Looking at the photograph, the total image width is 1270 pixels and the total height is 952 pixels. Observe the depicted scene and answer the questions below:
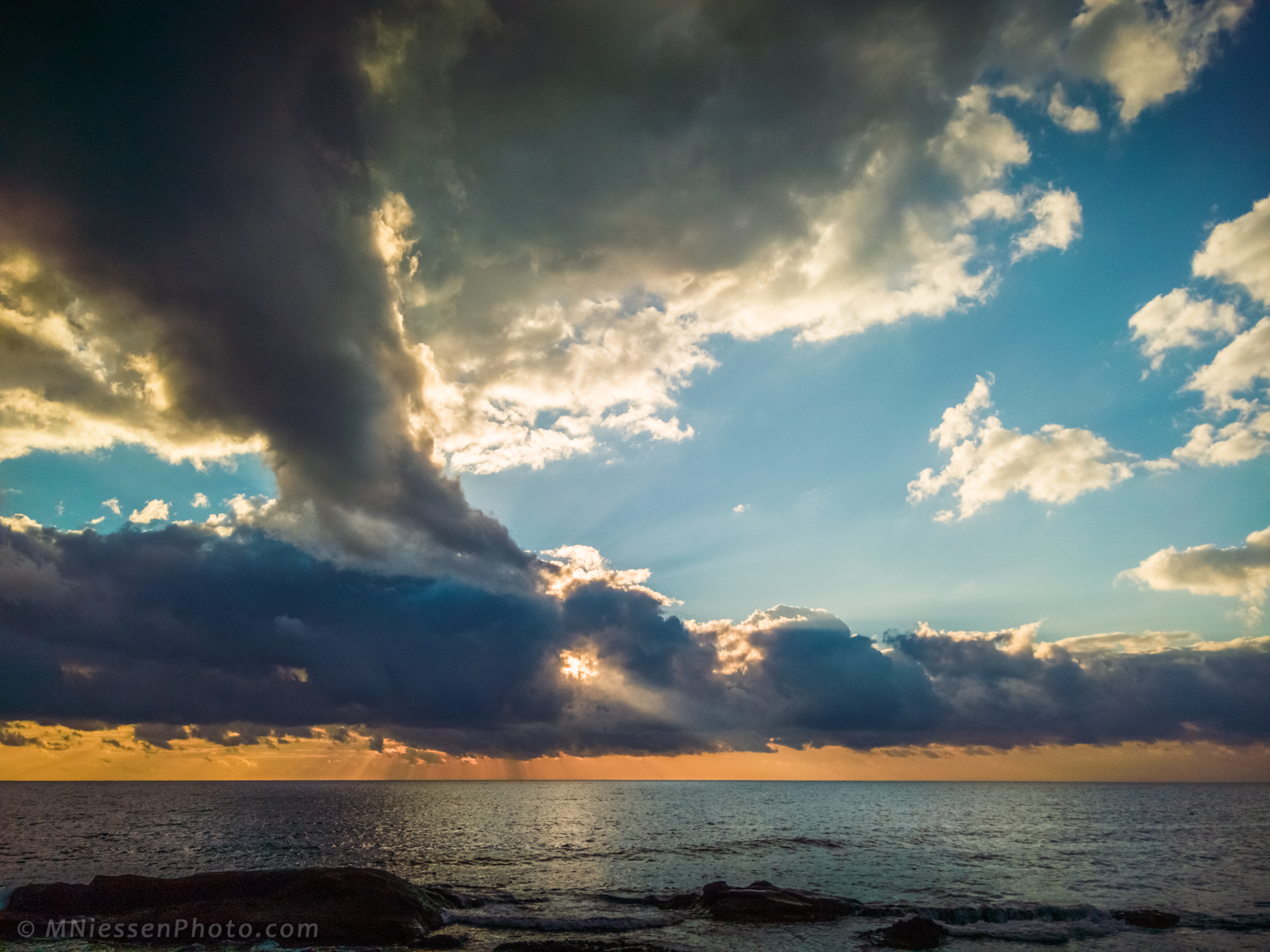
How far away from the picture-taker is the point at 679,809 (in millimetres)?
172875

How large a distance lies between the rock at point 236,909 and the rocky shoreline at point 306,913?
52 mm

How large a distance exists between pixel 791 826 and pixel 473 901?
295ft

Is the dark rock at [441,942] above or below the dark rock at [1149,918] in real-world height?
above

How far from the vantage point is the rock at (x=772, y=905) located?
40.7 metres

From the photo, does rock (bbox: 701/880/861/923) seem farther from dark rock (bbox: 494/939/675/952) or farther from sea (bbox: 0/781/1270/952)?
dark rock (bbox: 494/939/675/952)

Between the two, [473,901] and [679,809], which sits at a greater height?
[473,901]

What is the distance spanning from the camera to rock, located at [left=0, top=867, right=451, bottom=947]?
34469mm

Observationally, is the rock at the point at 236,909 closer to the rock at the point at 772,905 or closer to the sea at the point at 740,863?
the sea at the point at 740,863

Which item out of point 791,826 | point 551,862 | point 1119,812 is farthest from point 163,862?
point 1119,812

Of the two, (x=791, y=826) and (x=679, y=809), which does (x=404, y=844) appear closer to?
(x=791, y=826)

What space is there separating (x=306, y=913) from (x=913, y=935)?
36.8m

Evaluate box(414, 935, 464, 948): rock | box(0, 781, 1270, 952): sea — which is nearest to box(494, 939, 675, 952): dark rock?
box(0, 781, 1270, 952): sea

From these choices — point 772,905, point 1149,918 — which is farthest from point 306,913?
point 1149,918

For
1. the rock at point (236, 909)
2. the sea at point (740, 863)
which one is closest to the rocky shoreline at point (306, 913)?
the rock at point (236, 909)
